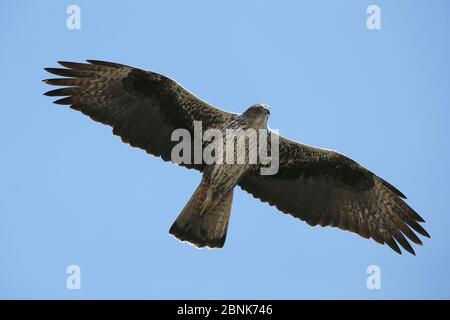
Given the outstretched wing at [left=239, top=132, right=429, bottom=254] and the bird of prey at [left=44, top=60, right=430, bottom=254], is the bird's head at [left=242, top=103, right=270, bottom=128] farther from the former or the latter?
the outstretched wing at [left=239, top=132, right=429, bottom=254]

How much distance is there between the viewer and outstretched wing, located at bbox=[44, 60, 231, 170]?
12.1 metres

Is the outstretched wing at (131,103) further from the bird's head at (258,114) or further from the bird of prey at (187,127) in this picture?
the bird's head at (258,114)

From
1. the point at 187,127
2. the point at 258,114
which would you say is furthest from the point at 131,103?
the point at 258,114

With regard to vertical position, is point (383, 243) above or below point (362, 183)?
below

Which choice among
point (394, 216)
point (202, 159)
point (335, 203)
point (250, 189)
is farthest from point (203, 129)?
point (394, 216)

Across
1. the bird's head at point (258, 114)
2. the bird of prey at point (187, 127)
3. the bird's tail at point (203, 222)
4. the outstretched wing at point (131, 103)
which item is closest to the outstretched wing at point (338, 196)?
the bird of prey at point (187, 127)

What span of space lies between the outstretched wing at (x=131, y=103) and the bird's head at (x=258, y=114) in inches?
18.1

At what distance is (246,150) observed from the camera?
12.1 meters

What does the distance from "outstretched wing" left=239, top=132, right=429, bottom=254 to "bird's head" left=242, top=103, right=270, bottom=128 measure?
3.39 feet

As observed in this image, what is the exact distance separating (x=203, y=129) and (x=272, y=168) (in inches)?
48.8

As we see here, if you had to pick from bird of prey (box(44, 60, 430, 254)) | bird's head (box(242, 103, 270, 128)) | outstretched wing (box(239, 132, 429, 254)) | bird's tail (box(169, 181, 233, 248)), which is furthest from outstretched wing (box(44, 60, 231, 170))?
outstretched wing (box(239, 132, 429, 254))

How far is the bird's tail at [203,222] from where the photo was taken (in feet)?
39.8
